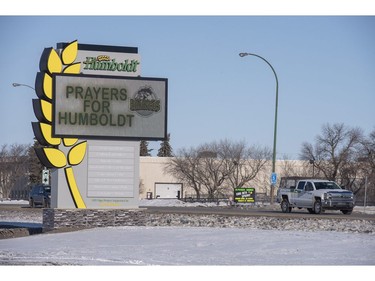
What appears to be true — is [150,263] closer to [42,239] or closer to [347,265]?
[347,265]

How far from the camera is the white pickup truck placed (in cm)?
A: 4316

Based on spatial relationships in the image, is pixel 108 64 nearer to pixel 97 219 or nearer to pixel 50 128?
pixel 50 128

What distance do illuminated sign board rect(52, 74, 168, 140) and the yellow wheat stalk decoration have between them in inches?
14.0

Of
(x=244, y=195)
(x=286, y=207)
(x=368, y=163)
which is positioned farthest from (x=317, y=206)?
(x=368, y=163)

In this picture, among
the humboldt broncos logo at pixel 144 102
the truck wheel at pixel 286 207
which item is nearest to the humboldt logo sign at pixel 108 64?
the humboldt broncos logo at pixel 144 102

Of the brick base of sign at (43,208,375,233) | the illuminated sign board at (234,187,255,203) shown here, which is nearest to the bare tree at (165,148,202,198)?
the illuminated sign board at (234,187,255,203)

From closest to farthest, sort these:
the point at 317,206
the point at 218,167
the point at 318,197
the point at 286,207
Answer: the point at 318,197 → the point at 317,206 → the point at 286,207 → the point at 218,167

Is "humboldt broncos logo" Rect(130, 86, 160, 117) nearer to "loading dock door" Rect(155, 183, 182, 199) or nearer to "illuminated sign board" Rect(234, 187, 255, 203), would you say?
"illuminated sign board" Rect(234, 187, 255, 203)

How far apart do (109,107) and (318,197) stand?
16.2 m

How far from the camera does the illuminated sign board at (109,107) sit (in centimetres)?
3108

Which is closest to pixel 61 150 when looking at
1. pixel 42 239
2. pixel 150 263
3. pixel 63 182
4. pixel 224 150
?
pixel 63 182

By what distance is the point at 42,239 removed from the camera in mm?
26484

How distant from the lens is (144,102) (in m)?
32.2

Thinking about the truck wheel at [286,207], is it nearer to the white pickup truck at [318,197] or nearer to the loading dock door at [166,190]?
the white pickup truck at [318,197]
